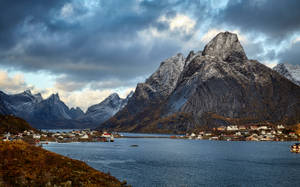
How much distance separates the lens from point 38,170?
199ft

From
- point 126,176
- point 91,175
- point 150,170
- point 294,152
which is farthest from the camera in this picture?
point 294,152

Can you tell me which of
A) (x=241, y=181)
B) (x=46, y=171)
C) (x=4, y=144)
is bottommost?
(x=241, y=181)

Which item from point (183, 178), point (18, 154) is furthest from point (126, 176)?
point (18, 154)

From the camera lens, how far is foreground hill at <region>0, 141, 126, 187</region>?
53938 mm

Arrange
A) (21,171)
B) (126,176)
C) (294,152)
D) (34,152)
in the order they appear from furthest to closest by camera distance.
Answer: (294,152)
(126,176)
(34,152)
(21,171)

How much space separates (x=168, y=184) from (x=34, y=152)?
3452 centimetres

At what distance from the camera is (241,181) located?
9262 cm

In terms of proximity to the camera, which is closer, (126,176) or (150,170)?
(126,176)

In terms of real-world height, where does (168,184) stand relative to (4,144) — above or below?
below

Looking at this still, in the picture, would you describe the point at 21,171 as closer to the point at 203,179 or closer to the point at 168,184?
the point at 168,184

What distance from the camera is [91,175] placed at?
64875 mm

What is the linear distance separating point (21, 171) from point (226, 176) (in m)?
64.5

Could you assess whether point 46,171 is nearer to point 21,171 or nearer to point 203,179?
point 21,171

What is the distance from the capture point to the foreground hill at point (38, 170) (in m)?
53.9
